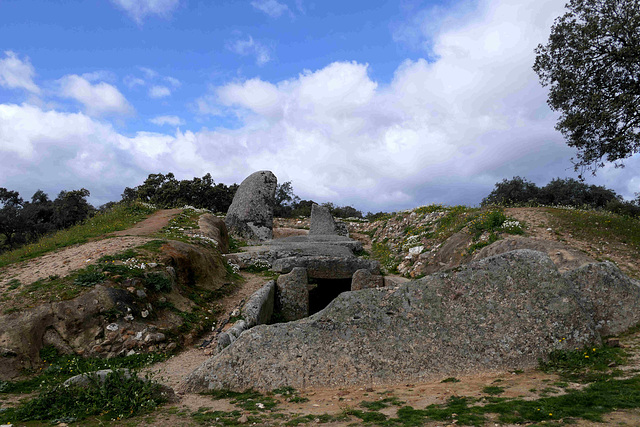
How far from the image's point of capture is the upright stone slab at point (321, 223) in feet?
72.2

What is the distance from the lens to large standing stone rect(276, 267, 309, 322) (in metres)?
10.2

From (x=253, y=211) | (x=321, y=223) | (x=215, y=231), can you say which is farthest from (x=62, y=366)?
(x=321, y=223)

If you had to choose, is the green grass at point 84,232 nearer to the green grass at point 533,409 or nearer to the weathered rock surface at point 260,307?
the weathered rock surface at point 260,307

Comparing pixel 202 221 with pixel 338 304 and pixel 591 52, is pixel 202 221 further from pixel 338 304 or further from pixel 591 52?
pixel 591 52

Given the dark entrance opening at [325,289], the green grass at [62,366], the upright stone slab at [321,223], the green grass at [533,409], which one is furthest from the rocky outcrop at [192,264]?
the upright stone slab at [321,223]

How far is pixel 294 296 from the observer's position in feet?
33.7

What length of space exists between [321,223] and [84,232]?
12.2m

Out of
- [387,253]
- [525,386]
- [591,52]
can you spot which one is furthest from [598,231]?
[525,386]

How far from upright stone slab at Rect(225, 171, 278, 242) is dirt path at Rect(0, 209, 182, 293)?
7.11m

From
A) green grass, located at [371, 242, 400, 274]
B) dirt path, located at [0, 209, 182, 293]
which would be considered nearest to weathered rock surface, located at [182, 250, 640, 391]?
dirt path, located at [0, 209, 182, 293]

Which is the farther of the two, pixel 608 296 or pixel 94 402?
pixel 608 296

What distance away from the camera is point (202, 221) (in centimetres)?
1620

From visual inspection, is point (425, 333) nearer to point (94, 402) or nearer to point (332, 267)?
point (94, 402)

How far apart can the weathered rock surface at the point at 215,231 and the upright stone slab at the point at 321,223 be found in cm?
654
